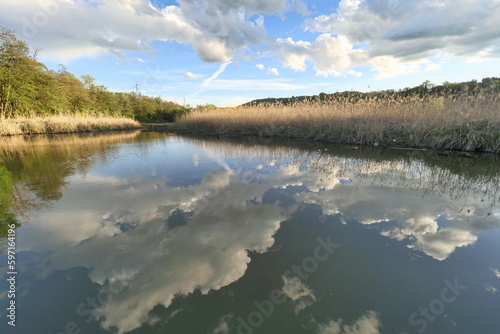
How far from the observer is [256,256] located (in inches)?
64.4

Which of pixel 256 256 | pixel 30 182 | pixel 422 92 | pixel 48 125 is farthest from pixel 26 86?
pixel 422 92

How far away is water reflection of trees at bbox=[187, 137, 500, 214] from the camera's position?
119 inches

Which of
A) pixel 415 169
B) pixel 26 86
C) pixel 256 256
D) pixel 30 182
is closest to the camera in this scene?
pixel 256 256

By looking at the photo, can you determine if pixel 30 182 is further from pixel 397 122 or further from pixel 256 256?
pixel 397 122

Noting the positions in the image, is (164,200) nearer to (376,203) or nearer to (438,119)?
(376,203)

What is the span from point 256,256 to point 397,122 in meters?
7.44

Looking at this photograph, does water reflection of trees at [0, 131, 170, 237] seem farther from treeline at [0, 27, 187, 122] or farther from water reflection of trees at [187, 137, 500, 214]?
treeline at [0, 27, 187, 122]

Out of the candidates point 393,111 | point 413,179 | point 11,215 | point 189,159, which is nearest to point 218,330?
point 11,215

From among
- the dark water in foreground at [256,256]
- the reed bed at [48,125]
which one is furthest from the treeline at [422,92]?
the reed bed at [48,125]

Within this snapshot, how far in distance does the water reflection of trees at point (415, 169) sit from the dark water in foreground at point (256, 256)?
49 millimetres

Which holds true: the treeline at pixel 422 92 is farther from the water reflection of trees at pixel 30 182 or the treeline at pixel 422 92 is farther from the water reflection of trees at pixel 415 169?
the water reflection of trees at pixel 30 182

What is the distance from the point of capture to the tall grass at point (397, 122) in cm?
573

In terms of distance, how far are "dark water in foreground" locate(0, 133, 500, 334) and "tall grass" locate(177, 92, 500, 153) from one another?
303 cm

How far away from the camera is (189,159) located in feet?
17.9
